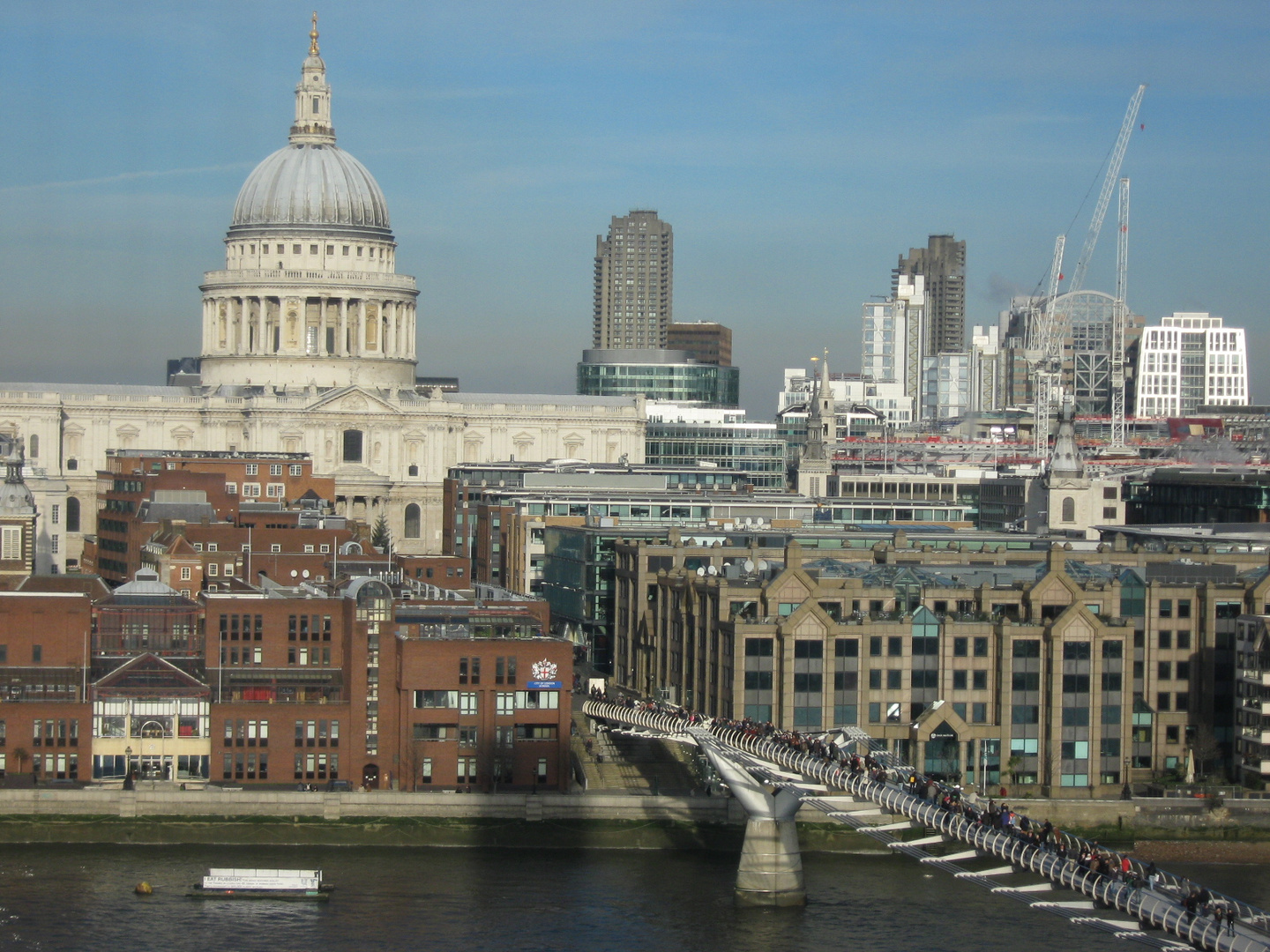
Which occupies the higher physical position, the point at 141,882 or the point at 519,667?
the point at 519,667

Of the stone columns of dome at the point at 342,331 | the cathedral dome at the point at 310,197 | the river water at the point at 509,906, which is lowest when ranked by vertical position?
the river water at the point at 509,906

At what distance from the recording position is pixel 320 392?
15250 centimetres

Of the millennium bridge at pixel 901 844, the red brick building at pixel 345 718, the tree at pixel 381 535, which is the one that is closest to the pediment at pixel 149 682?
the red brick building at pixel 345 718

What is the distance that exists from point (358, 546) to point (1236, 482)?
45033 millimetres

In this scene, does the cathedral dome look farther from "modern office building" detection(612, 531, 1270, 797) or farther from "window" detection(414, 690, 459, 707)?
"window" detection(414, 690, 459, 707)

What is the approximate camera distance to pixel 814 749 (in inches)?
2234

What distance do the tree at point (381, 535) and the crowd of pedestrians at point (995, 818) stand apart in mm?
54708

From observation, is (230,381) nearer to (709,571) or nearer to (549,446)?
(549,446)

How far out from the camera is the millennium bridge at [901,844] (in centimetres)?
4162

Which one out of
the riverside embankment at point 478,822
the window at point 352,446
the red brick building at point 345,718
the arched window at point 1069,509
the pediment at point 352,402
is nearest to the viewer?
the riverside embankment at point 478,822

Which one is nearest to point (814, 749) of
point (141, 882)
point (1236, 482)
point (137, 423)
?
point (141, 882)

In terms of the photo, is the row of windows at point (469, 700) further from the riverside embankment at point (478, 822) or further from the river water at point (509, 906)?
the river water at point (509, 906)

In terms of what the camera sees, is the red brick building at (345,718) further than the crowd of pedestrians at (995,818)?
Yes

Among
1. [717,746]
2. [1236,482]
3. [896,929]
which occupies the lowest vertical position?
[896,929]
